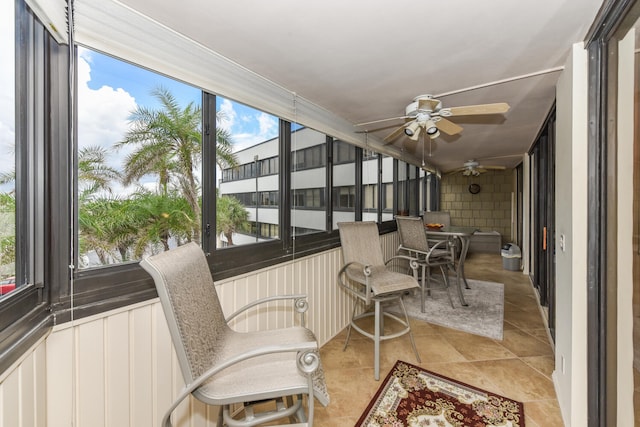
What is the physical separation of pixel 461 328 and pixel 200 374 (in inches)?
107

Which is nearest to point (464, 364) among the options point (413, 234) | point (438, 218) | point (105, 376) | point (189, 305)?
point (413, 234)

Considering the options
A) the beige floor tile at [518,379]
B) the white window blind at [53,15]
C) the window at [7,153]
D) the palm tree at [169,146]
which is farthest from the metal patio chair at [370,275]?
the white window blind at [53,15]

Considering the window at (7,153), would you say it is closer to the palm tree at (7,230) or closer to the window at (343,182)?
the palm tree at (7,230)

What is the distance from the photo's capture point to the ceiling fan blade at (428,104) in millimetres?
2008

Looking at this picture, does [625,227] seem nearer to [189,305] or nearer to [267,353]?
[267,353]

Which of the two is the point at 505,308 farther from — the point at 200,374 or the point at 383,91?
the point at 200,374

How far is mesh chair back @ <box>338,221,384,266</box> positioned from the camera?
254 cm

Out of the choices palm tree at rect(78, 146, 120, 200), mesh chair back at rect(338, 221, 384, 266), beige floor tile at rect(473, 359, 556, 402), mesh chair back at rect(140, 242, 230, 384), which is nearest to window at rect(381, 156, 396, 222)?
mesh chair back at rect(338, 221, 384, 266)

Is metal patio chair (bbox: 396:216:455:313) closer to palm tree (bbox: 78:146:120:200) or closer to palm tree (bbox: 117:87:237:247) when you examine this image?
palm tree (bbox: 117:87:237:247)

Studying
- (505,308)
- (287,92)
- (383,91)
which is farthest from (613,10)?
(505,308)

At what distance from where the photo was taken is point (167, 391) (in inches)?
53.7

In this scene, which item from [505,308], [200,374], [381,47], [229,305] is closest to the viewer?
[200,374]

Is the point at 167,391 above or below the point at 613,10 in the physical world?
below

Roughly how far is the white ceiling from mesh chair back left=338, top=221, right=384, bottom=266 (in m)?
1.12
